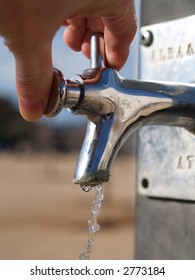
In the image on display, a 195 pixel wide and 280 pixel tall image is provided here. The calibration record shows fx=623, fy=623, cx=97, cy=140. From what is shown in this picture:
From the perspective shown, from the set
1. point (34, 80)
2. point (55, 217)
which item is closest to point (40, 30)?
point (34, 80)

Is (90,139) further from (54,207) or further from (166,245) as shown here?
(54,207)

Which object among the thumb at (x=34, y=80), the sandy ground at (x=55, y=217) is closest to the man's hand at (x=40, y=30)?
the thumb at (x=34, y=80)

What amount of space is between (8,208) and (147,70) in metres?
7.62

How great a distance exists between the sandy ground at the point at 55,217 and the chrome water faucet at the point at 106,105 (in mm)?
1531

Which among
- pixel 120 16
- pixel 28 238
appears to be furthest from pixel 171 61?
pixel 28 238

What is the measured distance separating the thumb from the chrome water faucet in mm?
15

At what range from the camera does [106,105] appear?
522 mm

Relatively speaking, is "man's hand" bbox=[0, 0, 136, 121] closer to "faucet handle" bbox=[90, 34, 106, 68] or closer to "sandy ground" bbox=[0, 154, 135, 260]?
"faucet handle" bbox=[90, 34, 106, 68]

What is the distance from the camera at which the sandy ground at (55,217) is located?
4.88 meters

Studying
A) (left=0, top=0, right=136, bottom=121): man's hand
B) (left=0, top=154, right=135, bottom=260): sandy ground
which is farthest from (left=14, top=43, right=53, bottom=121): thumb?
(left=0, top=154, right=135, bottom=260): sandy ground

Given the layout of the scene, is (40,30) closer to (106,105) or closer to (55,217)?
(106,105)

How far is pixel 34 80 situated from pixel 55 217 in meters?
7.10

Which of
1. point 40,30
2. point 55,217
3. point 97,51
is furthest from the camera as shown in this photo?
point 55,217

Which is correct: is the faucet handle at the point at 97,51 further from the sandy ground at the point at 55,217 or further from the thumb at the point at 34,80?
the sandy ground at the point at 55,217
